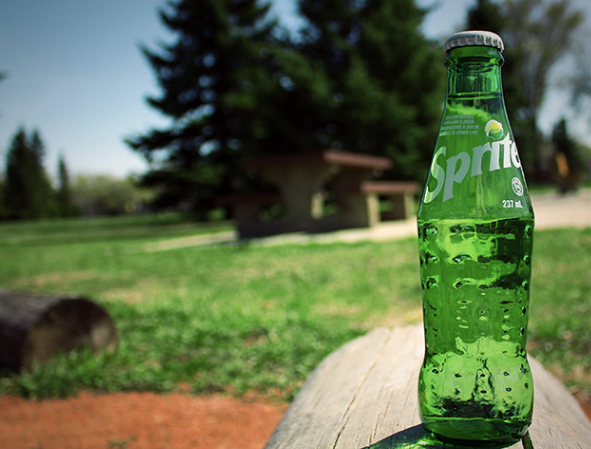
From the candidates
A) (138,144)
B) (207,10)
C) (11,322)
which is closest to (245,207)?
(11,322)

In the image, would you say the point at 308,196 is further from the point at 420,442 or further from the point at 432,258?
the point at 420,442

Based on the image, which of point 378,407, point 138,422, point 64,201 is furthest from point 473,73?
point 64,201

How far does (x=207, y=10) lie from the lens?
23.6 meters

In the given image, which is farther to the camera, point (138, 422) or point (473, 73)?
point (138, 422)

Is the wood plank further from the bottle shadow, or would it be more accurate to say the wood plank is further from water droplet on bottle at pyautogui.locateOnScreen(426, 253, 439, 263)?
water droplet on bottle at pyautogui.locateOnScreen(426, 253, 439, 263)

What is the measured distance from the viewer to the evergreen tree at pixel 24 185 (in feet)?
180

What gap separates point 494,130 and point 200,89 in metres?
25.2

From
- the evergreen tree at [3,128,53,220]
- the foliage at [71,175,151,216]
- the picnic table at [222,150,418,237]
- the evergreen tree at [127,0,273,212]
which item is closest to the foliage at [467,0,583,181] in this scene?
the evergreen tree at [127,0,273,212]

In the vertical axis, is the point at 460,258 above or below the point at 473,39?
below

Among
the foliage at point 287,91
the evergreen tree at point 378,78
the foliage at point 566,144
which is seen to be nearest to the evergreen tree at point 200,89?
the foliage at point 287,91

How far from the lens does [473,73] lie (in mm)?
1055

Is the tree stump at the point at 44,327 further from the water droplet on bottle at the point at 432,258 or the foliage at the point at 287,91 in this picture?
the foliage at the point at 287,91

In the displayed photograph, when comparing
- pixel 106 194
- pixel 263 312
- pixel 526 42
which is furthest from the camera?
pixel 106 194

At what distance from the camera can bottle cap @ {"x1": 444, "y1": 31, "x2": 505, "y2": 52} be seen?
1.02 m
